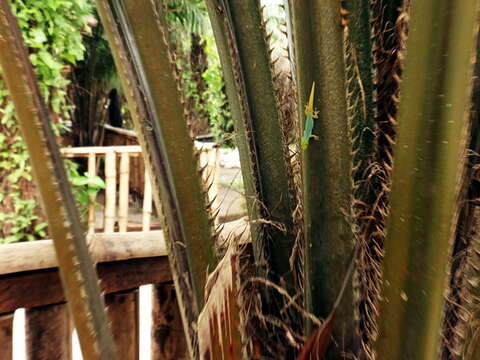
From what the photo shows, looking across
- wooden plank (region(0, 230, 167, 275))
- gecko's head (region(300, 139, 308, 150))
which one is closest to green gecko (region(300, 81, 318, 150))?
gecko's head (region(300, 139, 308, 150))

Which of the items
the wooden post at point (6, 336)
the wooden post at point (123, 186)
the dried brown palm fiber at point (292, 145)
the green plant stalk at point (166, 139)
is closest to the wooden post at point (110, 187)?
the wooden post at point (123, 186)

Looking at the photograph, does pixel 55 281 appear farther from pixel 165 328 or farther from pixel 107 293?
pixel 165 328

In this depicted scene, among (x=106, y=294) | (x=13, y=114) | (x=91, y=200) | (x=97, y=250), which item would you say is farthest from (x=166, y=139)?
(x=91, y=200)

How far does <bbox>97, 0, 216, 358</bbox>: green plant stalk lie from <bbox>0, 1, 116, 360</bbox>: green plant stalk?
0.15 meters

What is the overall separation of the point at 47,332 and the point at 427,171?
117 centimetres

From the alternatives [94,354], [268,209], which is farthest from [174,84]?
[94,354]

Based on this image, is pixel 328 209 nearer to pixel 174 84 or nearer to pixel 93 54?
pixel 174 84

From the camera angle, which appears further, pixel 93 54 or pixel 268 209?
pixel 93 54

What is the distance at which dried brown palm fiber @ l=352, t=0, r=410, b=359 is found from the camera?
2.51 feet

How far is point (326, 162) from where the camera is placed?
721 mm

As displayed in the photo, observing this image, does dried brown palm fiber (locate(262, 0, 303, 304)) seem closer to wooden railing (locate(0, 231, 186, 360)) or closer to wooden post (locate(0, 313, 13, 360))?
wooden railing (locate(0, 231, 186, 360))

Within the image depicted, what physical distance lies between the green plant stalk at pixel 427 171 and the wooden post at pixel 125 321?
3.36ft

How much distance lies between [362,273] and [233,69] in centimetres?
44

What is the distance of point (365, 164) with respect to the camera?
0.81 meters
